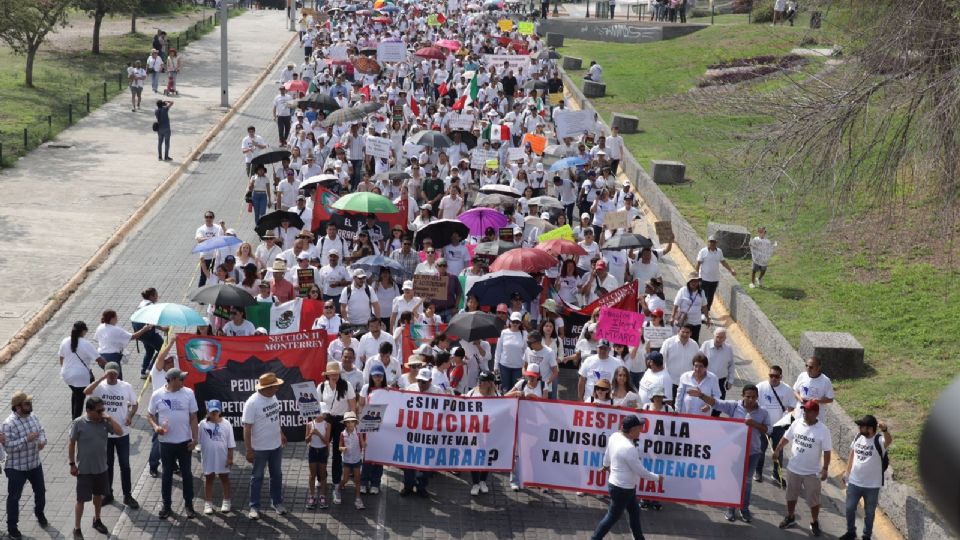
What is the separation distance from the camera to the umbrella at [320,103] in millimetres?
27484

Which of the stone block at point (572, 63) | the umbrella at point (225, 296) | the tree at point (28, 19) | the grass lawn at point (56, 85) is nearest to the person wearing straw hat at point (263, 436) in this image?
the umbrella at point (225, 296)

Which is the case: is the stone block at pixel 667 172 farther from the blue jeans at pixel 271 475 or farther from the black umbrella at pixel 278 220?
the blue jeans at pixel 271 475

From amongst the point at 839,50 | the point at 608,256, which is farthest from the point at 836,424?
the point at 839,50

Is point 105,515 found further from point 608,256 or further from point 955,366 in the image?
point 955,366

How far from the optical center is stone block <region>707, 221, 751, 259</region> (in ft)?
71.0

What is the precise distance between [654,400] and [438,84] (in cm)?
2559

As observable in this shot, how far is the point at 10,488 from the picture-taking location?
10477mm

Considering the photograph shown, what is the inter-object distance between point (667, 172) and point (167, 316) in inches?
684

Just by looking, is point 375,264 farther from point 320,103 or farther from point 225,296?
point 320,103

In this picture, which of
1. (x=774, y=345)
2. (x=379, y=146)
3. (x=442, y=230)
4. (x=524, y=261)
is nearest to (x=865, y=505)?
(x=774, y=345)

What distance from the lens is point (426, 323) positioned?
14.0 m

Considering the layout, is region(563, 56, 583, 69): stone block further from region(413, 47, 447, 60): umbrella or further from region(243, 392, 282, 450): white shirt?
region(243, 392, 282, 450): white shirt

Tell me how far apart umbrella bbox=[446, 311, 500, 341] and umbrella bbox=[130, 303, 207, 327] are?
2.79 m

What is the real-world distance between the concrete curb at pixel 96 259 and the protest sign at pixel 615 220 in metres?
8.39
